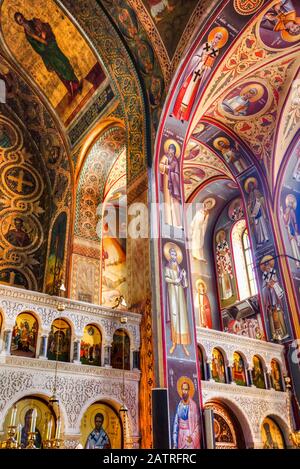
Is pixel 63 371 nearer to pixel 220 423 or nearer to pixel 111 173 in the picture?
pixel 220 423

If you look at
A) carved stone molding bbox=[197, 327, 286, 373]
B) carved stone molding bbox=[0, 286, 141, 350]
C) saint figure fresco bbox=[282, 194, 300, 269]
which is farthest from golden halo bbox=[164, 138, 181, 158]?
saint figure fresco bbox=[282, 194, 300, 269]

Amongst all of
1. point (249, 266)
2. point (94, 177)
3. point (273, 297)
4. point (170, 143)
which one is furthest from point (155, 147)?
point (249, 266)

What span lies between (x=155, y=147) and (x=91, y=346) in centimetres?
463

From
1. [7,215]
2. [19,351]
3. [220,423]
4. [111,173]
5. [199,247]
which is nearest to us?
[19,351]

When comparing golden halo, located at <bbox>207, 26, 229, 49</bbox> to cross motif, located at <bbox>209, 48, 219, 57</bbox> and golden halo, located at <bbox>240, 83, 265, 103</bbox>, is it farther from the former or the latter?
golden halo, located at <bbox>240, 83, 265, 103</bbox>

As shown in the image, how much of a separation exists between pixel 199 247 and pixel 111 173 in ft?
15.8

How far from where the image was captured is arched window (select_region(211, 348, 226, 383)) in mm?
9234

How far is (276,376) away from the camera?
1052cm

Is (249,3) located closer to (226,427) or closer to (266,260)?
(266,260)

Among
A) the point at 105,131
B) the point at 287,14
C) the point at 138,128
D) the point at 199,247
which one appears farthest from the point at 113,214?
the point at 287,14

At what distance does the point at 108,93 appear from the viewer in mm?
11266

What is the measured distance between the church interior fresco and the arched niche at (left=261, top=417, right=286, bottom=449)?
0.13 feet

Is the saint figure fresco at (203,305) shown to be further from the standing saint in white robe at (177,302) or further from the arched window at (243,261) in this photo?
the standing saint in white robe at (177,302)
